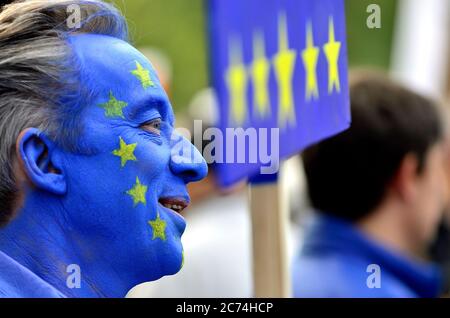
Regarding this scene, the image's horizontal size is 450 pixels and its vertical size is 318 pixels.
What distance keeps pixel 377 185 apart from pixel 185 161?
1.90 meters

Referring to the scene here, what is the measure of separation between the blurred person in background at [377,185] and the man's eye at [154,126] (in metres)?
1.68

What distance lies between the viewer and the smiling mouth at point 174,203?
6.27 feet

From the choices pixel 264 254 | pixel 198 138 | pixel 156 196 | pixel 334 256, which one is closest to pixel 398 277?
pixel 334 256

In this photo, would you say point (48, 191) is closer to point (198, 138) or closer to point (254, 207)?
Answer: point (198, 138)

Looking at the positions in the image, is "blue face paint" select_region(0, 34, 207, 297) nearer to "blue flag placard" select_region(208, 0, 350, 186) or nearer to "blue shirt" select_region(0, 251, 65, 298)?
"blue shirt" select_region(0, 251, 65, 298)

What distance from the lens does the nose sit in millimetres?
1909

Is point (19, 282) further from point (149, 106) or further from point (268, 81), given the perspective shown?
point (268, 81)

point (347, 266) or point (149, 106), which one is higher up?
point (149, 106)

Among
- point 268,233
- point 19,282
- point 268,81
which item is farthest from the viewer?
point 268,233

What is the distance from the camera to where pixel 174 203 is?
192cm

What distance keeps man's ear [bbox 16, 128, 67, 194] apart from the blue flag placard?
60 cm

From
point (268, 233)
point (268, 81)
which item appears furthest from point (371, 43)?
point (268, 81)

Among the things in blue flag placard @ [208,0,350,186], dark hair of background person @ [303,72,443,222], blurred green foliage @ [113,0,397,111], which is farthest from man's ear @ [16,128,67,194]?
blurred green foliage @ [113,0,397,111]
